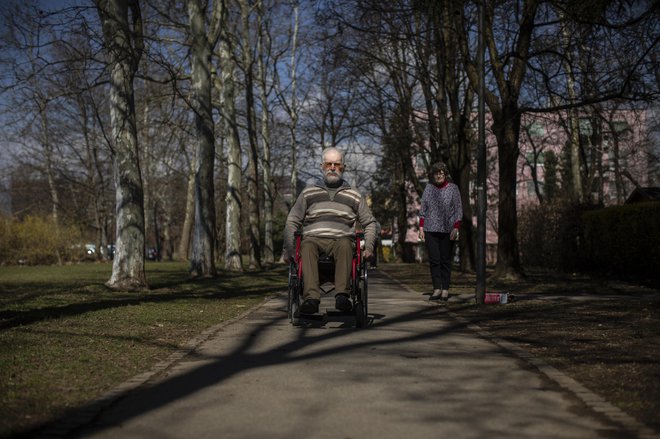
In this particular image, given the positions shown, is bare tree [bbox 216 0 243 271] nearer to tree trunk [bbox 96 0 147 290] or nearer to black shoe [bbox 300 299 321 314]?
tree trunk [bbox 96 0 147 290]

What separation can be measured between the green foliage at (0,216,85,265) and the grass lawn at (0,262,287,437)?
20228 mm

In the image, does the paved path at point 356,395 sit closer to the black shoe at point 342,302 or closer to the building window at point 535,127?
the black shoe at point 342,302

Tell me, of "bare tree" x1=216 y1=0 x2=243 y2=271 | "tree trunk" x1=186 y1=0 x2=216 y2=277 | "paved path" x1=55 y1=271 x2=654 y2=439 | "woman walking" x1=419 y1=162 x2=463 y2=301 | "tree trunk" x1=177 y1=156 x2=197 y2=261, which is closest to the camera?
"paved path" x1=55 y1=271 x2=654 y2=439

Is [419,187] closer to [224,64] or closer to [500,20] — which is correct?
[224,64]

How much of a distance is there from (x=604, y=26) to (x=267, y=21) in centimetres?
2427

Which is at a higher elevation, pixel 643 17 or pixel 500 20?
pixel 500 20

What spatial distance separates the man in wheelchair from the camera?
8758 millimetres

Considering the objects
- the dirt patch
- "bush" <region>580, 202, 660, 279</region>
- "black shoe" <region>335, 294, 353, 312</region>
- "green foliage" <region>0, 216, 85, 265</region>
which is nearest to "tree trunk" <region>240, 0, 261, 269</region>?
"green foliage" <region>0, 216, 85, 265</region>

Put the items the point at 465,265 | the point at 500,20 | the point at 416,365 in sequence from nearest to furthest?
the point at 416,365 < the point at 500,20 < the point at 465,265

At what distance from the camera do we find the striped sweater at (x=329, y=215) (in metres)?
8.94

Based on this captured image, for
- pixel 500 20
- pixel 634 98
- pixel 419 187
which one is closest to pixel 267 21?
pixel 419 187

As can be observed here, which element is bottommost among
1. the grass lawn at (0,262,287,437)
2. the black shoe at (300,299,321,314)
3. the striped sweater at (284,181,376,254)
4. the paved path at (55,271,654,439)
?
the paved path at (55,271,654,439)

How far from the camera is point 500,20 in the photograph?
19.8 m

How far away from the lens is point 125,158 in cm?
1591
